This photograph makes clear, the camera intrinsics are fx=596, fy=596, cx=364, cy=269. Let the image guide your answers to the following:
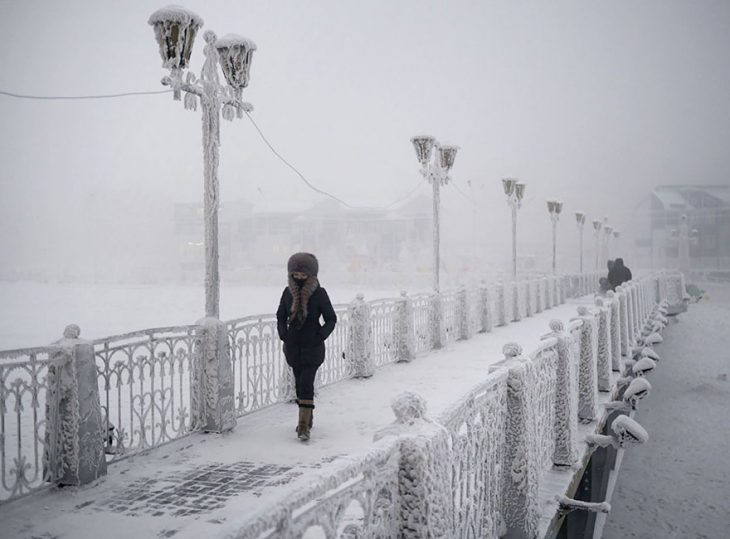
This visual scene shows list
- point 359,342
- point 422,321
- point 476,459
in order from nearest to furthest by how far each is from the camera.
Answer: point 476,459 → point 359,342 → point 422,321

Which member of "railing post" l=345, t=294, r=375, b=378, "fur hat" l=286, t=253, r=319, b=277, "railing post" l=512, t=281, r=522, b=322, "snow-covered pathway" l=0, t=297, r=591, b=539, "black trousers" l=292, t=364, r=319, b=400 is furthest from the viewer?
"railing post" l=512, t=281, r=522, b=322

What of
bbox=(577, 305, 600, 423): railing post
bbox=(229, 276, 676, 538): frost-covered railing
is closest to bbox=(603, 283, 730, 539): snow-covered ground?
bbox=(577, 305, 600, 423): railing post

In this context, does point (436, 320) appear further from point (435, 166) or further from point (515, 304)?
point (515, 304)

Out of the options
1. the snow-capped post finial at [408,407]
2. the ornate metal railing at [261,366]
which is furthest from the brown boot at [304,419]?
the snow-capped post finial at [408,407]

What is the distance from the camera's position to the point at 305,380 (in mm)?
6773

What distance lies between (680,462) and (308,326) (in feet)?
33.5

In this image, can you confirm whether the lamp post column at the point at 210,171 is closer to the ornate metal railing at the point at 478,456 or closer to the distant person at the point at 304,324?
the distant person at the point at 304,324

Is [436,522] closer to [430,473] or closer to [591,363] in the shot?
[430,473]

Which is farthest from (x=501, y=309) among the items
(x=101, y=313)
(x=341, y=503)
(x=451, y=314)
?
(x=101, y=313)

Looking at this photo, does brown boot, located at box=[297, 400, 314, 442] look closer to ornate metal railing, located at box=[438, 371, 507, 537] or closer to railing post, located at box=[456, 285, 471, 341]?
ornate metal railing, located at box=[438, 371, 507, 537]

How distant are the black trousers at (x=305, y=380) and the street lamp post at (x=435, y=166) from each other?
8.37 metres

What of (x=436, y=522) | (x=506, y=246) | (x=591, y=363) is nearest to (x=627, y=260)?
(x=506, y=246)

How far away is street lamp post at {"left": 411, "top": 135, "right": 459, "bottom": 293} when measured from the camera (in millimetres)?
14898

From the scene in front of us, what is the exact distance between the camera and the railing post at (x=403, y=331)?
12570 mm
